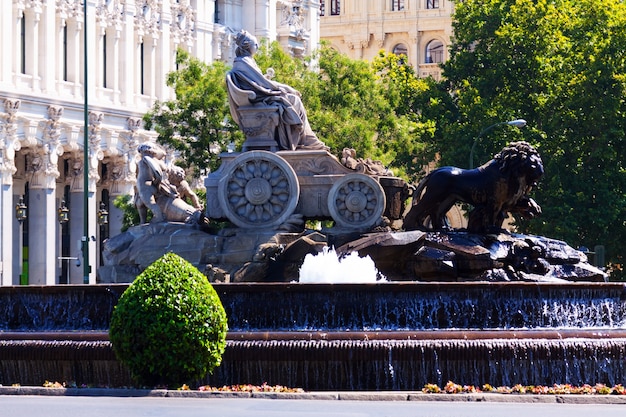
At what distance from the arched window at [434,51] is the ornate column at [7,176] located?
4784 cm

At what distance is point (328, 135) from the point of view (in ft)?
191

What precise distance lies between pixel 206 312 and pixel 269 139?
9800 mm

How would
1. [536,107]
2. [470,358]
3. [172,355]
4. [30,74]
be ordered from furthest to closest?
[30,74] → [536,107] → [470,358] → [172,355]

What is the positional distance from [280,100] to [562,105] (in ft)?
108

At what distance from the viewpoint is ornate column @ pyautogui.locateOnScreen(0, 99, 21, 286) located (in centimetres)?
6969

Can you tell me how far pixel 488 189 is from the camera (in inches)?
1174

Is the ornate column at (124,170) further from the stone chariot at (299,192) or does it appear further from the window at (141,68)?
the stone chariot at (299,192)

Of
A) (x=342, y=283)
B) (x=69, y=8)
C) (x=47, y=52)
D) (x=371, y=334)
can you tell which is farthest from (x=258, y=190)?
(x=69, y=8)

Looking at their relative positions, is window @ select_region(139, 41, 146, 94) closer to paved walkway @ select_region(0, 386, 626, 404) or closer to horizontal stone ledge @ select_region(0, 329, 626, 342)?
horizontal stone ledge @ select_region(0, 329, 626, 342)

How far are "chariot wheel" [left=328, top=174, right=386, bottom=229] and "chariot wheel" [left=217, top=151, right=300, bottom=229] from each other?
775mm

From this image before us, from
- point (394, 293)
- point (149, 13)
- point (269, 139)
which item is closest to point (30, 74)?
point (149, 13)

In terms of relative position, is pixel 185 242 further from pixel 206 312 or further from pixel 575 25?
pixel 575 25

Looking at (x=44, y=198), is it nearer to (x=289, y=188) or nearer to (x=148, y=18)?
(x=148, y=18)

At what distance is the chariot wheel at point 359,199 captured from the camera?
30.5 meters
